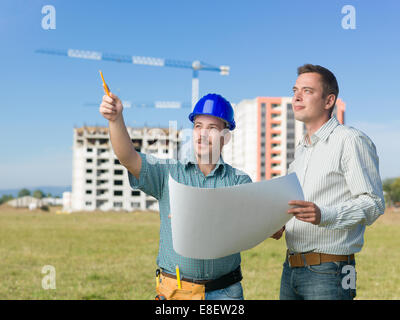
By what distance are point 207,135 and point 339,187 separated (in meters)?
0.99

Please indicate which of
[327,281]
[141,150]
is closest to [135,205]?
[141,150]

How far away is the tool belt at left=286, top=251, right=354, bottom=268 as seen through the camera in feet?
9.77

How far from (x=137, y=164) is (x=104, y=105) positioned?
52cm

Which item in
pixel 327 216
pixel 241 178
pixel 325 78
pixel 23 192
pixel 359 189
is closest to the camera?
pixel 327 216

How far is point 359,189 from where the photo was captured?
2.81 metres

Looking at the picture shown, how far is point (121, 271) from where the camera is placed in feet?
41.8

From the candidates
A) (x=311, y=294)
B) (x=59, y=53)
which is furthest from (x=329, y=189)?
(x=59, y=53)

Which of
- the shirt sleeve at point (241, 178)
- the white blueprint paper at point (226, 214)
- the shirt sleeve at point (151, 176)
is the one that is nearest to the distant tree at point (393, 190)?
the shirt sleeve at point (241, 178)

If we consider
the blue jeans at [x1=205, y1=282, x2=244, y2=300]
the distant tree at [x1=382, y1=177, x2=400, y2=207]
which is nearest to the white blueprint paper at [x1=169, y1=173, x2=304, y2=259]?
the blue jeans at [x1=205, y1=282, x2=244, y2=300]

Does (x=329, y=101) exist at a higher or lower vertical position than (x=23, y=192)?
higher

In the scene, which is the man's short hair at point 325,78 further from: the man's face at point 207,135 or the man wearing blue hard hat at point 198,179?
the man's face at point 207,135

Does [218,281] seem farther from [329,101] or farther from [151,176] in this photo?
[329,101]

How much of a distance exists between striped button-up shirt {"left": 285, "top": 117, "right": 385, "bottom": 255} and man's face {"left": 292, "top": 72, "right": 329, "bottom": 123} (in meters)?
0.12

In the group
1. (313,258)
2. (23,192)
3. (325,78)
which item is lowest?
(23,192)
